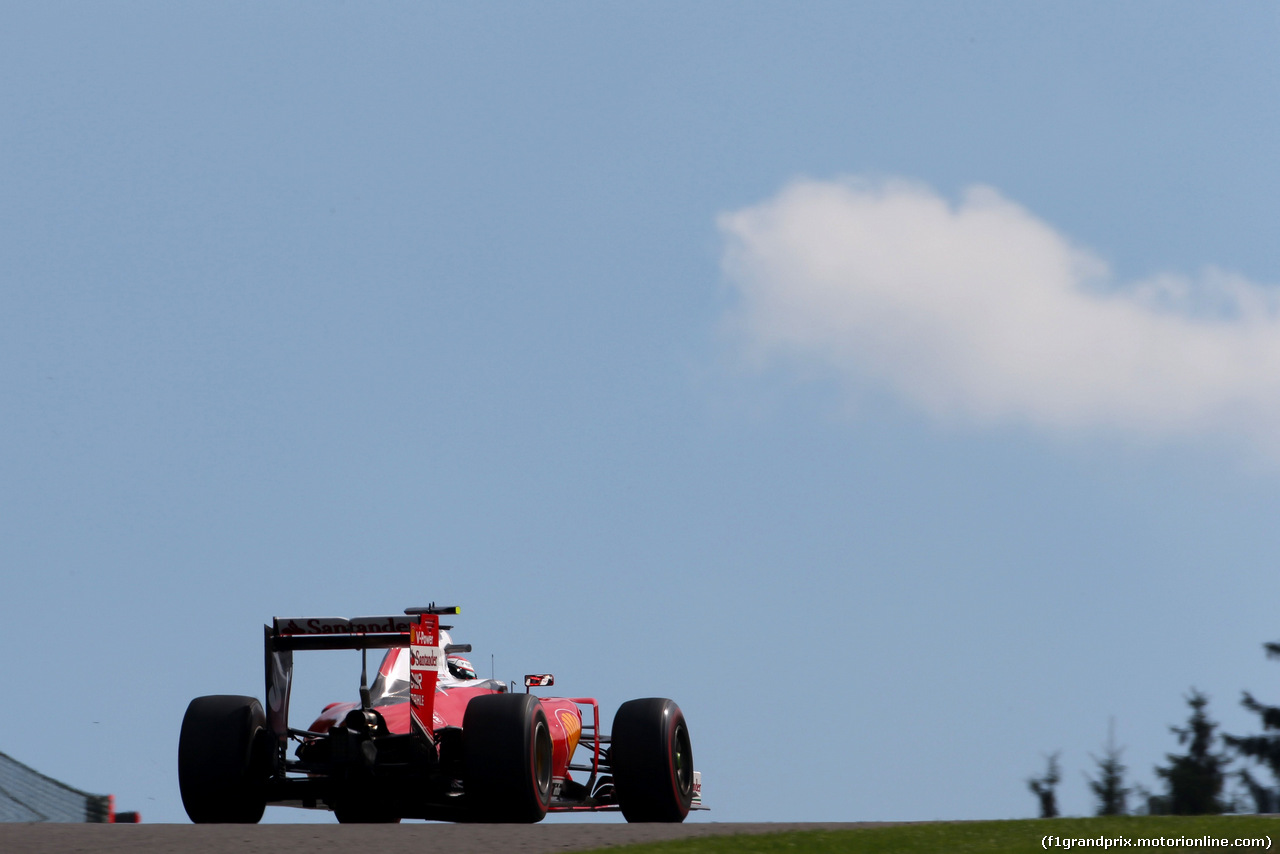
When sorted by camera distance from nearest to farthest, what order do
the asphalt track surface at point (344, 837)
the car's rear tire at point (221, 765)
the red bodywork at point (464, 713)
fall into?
the asphalt track surface at point (344, 837), the car's rear tire at point (221, 765), the red bodywork at point (464, 713)

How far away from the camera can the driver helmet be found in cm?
1619

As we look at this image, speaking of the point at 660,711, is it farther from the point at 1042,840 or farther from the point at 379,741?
the point at 1042,840

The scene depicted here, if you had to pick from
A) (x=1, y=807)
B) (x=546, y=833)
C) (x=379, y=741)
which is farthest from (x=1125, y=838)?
(x=1, y=807)

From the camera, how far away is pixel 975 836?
10930 millimetres

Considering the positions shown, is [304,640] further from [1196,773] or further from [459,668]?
[1196,773]

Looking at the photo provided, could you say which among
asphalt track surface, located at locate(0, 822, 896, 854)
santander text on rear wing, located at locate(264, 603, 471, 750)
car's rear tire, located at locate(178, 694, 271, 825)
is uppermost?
santander text on rear wing, located at locate(264, 603, 471, 750)

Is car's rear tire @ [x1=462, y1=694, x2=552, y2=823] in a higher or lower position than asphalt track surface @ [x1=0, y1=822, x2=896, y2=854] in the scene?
higher

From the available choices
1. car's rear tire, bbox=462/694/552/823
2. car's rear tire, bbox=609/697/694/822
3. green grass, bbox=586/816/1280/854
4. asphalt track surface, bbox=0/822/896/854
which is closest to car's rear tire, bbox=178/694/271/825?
car's rear tire, bbox=462/694/552/823

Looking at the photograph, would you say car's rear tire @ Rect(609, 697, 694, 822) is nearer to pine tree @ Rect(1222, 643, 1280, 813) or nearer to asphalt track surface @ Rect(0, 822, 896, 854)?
asphalt track surface @ Rect(0, 822, 896, 854)

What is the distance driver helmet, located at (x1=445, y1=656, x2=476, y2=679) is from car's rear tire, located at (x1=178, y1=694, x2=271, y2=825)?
8.24 ft

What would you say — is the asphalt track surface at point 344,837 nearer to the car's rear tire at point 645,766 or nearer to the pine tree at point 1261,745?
the car's rear tire at point 645,766

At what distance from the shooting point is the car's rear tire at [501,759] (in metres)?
13.2

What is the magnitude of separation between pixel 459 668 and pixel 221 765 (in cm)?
295

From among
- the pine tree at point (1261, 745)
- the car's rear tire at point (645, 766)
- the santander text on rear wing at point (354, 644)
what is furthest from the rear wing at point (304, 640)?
the pine tree at point (1261, 745)
